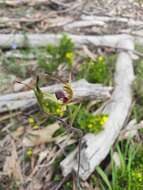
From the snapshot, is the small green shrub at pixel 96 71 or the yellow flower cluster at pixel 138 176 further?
the small green shrub at pixel 96 71

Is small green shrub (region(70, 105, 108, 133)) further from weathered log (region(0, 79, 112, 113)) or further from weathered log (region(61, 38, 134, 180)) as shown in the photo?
weathered log (region(0, 79, 112, 113))

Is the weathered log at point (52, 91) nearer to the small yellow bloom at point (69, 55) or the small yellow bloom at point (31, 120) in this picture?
the small yellow bloom at point (31, 120)

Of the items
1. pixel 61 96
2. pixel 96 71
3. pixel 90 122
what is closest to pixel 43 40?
pixel 96 71

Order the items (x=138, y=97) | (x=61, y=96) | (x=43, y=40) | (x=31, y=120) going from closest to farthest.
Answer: (x=61, y=96), (x=31, y=120), (x=138, y=97), (x=43, y=40)

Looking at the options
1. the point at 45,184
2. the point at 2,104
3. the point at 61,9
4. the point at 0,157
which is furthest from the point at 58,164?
the point at 61,9

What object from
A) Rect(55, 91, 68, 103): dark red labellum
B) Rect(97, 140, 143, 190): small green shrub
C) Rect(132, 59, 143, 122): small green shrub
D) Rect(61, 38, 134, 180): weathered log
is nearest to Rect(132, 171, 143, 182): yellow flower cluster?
Rect(97, 140, 143, 190): small green shrub

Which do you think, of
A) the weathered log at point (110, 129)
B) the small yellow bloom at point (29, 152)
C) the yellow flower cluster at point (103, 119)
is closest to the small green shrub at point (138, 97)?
the weathered log at point (110, 129)

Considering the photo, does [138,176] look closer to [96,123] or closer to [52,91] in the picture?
[96,123]
